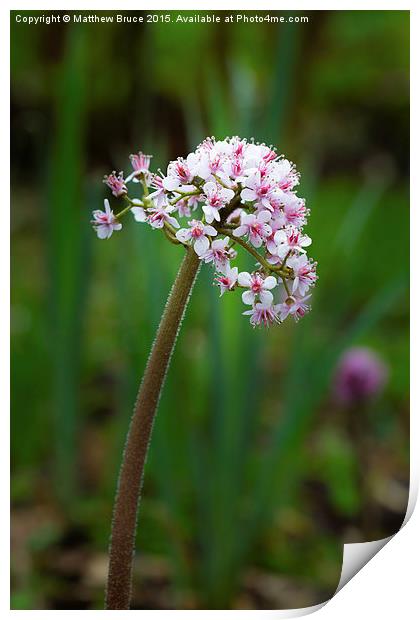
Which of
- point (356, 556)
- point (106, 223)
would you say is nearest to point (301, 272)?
point (106, 223)

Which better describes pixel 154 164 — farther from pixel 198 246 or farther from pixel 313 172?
pixel 198 246

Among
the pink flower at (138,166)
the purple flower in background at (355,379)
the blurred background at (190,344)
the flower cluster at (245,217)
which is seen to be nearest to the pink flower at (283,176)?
the flower cluster at (245,217)

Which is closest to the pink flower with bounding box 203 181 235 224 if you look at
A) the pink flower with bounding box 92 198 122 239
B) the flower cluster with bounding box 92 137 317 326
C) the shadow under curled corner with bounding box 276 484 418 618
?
the flower cluster with bounding box 92 137 317 326

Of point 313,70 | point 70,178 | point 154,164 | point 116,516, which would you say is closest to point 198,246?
point 116,516

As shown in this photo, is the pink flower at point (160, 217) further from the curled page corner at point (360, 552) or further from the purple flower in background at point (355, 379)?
the purple flower in background at point (355, 379)

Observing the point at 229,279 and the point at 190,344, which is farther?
the point at 190,344

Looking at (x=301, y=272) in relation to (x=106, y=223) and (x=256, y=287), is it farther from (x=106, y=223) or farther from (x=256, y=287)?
(x=106, y=223)
